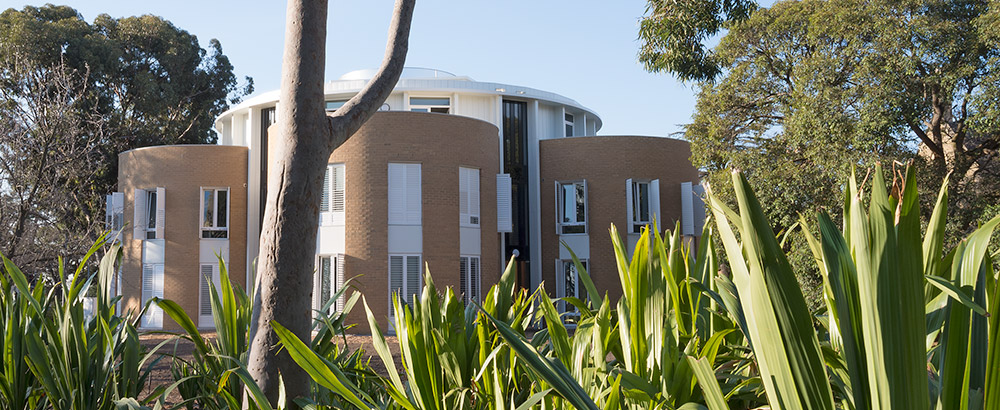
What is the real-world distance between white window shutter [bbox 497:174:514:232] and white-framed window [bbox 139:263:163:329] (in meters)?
9.63

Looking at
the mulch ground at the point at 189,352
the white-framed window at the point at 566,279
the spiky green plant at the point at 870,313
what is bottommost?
the mulch ground at the point at 189,352

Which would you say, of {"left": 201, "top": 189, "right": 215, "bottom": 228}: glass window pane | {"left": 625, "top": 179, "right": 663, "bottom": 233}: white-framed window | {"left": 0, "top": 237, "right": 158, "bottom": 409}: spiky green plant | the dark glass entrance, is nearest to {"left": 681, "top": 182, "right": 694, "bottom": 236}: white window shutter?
{"left": 625, "top": 179, "right": 663, "bottom": 233}: white-framed window

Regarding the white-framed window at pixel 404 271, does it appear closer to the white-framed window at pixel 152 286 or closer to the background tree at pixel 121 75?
the white-framed window at pixel 152 286

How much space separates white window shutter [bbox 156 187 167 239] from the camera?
21.3 metres

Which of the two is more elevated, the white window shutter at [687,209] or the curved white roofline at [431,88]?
the curved white roofline at [431,88]

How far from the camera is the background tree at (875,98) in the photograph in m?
15.7

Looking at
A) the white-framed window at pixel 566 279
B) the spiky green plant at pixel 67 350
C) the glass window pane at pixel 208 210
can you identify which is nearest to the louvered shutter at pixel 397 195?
the white-framed window at pixel 566 279

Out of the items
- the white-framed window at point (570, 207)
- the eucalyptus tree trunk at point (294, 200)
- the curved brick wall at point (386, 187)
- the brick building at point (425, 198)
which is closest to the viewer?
the eucalyptus tree trunk at point (294, 200)

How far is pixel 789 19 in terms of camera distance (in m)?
18.3

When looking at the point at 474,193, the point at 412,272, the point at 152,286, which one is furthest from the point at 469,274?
the point at 152,286

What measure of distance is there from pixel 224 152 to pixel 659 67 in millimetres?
15503

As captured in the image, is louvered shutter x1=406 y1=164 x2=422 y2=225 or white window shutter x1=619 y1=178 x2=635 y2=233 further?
white window shutter x1=619 y1=178 x2=635 y2=233

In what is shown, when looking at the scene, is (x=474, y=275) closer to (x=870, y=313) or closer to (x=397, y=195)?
(x=397, y=195)

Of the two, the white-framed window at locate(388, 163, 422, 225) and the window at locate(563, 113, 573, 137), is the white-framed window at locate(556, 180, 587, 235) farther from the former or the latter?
the white-framed window at locate(388, 163, 422, 225)
